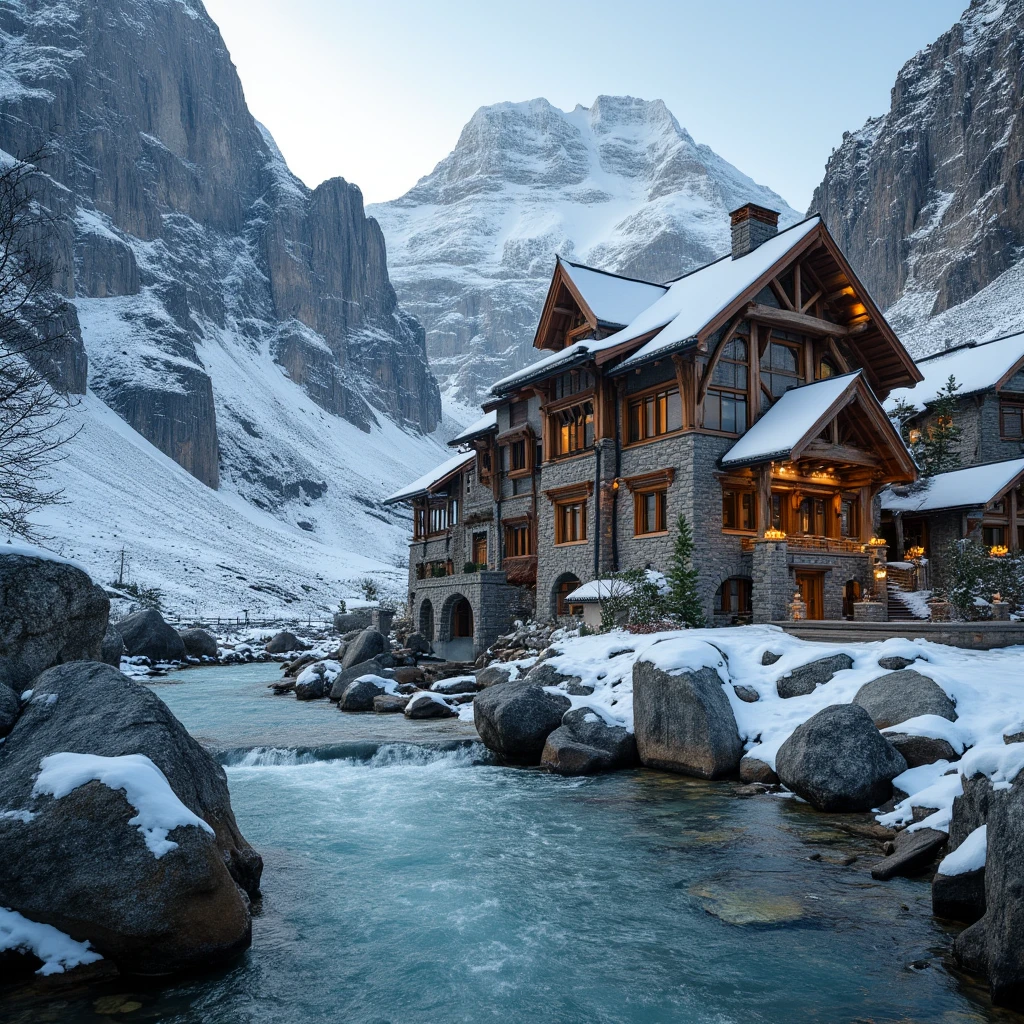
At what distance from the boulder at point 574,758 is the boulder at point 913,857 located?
6.13 metres

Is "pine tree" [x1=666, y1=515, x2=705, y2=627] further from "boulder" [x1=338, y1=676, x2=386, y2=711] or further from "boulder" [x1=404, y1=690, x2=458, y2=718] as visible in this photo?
"boulder" [x1=338, y1=676, x2=386, y2=711]

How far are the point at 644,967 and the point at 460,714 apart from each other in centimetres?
1531

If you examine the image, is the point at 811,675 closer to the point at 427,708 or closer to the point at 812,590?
the point at 427,708

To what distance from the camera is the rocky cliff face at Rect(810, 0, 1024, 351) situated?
102188 millimetres

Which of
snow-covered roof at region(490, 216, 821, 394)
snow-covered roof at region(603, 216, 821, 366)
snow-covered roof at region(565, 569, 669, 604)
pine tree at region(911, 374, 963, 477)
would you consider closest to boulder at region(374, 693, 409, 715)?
snow-covered roof at region(565, 569, 669, 604)

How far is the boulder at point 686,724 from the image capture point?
14.4m

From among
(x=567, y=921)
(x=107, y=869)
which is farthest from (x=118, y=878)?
(x=567, y=921)

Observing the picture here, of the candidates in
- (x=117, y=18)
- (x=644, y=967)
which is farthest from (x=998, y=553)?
(x=117, y=18)

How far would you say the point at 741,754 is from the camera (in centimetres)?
1459

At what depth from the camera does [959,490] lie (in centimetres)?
3095

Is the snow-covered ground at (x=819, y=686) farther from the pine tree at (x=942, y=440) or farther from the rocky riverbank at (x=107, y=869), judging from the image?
the pine tree at (x=942, y=440)

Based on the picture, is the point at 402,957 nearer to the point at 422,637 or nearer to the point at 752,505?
the point at 752,505

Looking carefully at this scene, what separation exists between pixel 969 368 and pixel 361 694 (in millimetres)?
29767

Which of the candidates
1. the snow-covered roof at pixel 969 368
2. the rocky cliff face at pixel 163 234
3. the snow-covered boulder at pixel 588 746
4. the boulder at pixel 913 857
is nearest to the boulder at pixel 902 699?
the boulder at pixel 913 857
